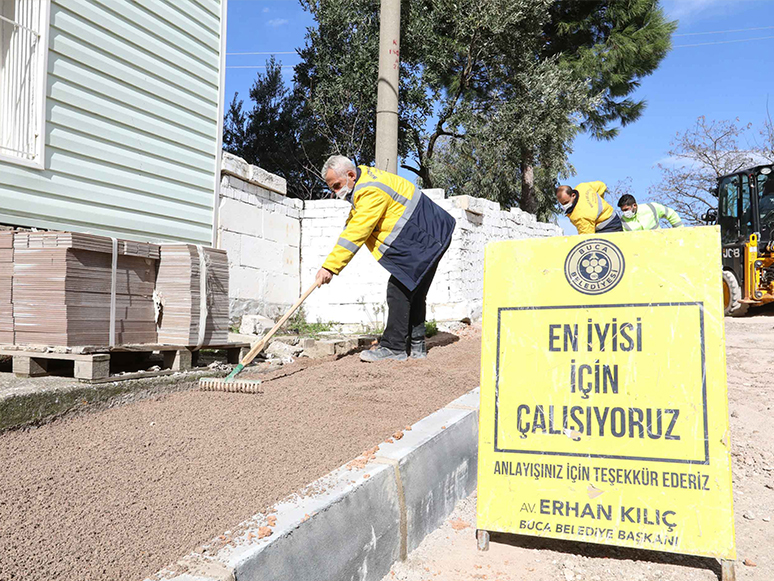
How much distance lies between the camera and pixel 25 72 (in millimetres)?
4957

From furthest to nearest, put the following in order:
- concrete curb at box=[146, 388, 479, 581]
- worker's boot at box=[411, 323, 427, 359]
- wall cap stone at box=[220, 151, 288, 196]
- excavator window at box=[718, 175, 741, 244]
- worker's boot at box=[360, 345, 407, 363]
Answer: excavator window at box=[718, 175, 741, 244], wall cap stone at box=[220, 151, 288, 196], worker's boot at box=[411, 323, 427, 359], worker's boot at box=[360, 345, 407, 363], concrete curb at box=[146, 388, 479, 581]

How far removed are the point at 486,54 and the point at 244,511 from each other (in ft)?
49.2

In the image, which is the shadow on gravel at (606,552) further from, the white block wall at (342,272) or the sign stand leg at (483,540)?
the white block wall at (342,272)

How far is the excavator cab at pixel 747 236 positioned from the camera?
35.8 feet

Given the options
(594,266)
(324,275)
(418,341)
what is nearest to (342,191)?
(324,275)

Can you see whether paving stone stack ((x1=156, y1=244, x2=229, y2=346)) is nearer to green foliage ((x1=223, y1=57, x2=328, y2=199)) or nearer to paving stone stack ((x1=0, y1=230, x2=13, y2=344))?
paving stone stack ((x1=0, y1=230, x2=13, y2=344))

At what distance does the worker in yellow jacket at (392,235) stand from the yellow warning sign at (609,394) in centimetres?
215

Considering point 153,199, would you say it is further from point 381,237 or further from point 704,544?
point 704,544

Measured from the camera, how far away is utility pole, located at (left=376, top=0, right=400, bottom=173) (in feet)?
28.8

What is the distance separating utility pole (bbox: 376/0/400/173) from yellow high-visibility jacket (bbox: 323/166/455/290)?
3.85 m

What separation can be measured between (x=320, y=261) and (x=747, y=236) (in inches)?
334

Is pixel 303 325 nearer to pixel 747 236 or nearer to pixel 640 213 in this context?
pixel 640 213

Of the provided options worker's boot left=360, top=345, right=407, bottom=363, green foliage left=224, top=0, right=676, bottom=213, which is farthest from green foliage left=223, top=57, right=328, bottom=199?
worker's boot left=360, top=345, right=407, bottom=363

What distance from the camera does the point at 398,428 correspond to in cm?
323
